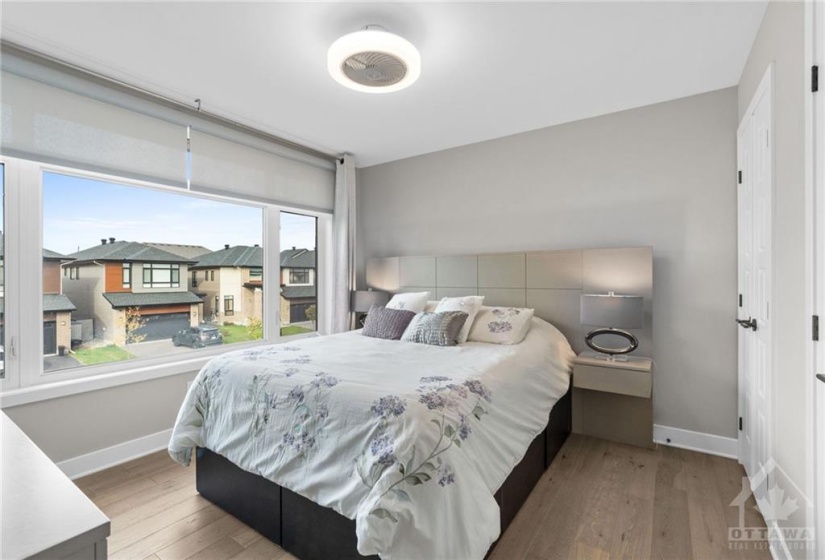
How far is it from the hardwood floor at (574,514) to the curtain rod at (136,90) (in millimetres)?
2583

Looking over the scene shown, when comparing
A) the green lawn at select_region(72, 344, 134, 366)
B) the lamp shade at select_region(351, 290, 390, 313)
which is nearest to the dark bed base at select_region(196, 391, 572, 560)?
the green lawn at select_region(72, 344, 134, 366)

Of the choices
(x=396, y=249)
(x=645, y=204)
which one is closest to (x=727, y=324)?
(x=645, y=204)

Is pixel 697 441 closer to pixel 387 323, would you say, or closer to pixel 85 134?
pixel 387 323

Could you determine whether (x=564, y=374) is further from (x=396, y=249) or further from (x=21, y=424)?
(x=21, y=424)

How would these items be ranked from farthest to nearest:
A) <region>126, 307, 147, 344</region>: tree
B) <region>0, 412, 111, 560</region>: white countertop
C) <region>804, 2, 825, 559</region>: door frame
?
1. <region>126, 307, 147, 344</region>: tree
2. <region>804, 2, 825, 559</region>: door frame
3. <region>0, 412, 111, 560</region>: white countertop

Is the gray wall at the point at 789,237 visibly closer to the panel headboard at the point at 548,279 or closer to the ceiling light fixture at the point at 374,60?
the panel headboard at the point at 548,279

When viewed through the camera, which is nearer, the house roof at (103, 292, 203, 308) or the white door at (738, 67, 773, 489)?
the white door at (738, 67, 773, 489)

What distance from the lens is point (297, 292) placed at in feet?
13.7

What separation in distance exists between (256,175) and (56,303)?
5.89 ft

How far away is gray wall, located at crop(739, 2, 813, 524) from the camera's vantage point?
1.42m

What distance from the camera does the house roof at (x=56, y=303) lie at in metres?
2.47

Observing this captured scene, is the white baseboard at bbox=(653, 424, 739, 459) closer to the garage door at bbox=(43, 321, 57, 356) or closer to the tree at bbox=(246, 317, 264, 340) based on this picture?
the tree at bbox=(246, 317, 264, 340)

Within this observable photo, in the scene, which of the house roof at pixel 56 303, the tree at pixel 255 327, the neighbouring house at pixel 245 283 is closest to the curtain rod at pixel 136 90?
the neighbouring house at pixel 245 283

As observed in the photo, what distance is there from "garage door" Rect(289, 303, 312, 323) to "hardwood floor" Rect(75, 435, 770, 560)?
5.75 feet
